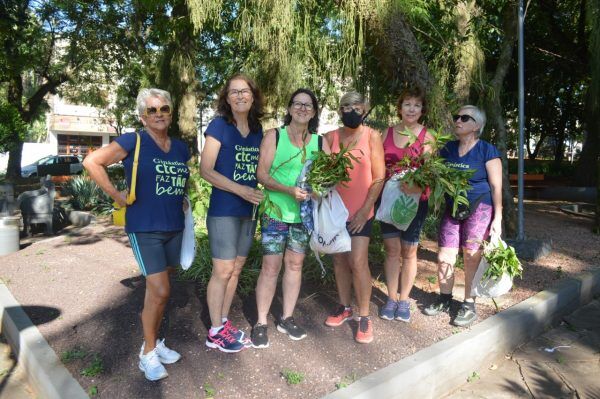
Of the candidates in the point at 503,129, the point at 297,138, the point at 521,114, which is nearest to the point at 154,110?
the point at 297,138

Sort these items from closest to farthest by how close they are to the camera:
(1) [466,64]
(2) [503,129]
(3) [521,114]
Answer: (3) [521,114]
(1) [466,64]
(2) [503,129]

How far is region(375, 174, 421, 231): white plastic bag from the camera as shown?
3.66 m

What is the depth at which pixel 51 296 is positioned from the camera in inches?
182

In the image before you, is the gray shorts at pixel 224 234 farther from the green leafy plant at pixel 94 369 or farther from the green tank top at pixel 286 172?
the green leafy plant at pixel 94 369

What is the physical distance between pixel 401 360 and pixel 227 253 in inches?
56.4

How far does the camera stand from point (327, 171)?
3.15m

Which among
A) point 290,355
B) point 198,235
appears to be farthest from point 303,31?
point 290,355

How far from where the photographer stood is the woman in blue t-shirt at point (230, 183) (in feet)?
10.2

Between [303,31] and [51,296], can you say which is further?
[303,31]

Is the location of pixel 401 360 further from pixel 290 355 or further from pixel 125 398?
pixel 125 398

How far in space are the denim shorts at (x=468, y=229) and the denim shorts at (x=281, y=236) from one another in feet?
4.42

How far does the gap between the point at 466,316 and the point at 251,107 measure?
2.49 metres

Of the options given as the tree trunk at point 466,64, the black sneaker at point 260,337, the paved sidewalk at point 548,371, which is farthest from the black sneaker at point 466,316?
the tree trunk at point 466,64

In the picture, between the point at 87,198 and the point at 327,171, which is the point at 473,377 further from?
the point at 87,198
